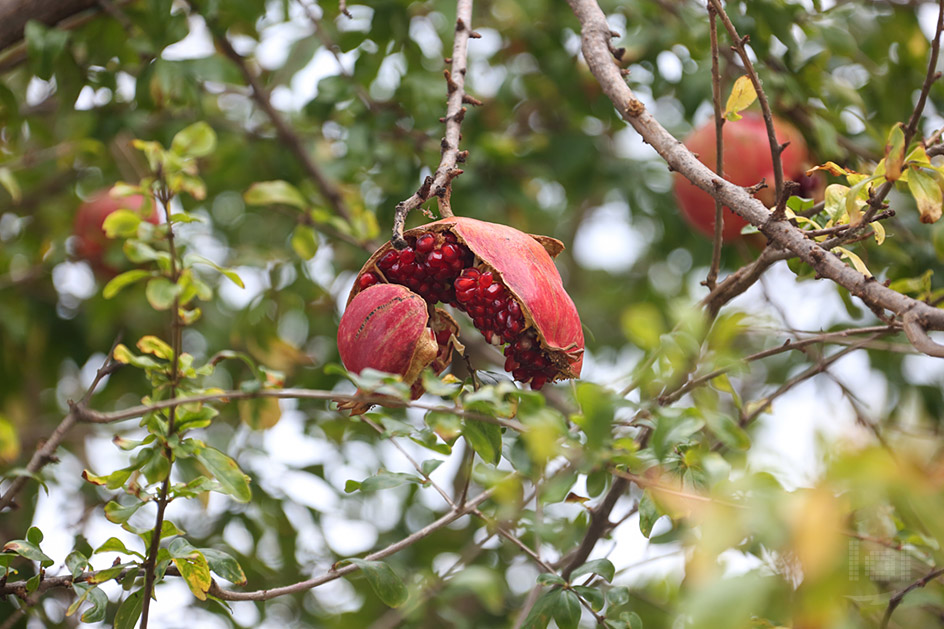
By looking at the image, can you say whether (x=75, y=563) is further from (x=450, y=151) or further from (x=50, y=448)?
(x=450, y=151)

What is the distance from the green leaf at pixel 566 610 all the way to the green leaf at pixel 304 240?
3.47 feet

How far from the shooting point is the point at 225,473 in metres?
1.04

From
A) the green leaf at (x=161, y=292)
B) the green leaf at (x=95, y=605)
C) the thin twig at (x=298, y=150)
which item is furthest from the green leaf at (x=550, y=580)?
the thin twig at (x=298, y=150)

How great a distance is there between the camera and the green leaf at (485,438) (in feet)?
2.84

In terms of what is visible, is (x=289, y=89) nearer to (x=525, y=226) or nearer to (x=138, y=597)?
(x=525, y=226)

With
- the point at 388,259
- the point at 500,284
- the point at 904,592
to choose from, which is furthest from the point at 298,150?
the point at 904,592

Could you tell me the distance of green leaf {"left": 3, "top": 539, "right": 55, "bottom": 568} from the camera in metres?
0.97

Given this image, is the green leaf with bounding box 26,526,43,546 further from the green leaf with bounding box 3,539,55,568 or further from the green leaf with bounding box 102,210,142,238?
the green leaf with bounding box 102,210,142,238

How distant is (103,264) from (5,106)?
2.28ft

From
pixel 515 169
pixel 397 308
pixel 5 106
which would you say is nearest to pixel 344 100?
pixel 515 169

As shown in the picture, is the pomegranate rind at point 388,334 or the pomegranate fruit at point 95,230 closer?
the pomegranate rind at point 388,334

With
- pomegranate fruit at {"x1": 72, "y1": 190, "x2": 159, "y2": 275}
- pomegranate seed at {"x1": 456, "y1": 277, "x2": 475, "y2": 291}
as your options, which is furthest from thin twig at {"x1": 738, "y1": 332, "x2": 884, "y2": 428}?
pomegranate fruit at {"x1": 72, "y1": 190, "x2": 159, "y2": 275}

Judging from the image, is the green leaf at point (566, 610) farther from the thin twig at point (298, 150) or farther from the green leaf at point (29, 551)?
the thin twig at point (298, 150)

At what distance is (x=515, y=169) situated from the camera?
7.19 ft
